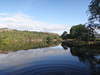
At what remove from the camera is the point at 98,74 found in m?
15.1

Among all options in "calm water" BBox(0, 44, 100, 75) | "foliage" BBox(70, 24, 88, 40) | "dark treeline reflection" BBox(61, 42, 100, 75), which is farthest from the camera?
"foliage" BBox(70, 24, 88, 40)

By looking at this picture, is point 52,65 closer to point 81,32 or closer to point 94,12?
point 94,12

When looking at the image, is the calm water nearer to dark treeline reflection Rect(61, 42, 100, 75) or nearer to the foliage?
dark treeline reflection Rect(61, 42, 100, 75)

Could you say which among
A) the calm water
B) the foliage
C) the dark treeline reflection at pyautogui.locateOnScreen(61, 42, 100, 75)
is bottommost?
the calm water

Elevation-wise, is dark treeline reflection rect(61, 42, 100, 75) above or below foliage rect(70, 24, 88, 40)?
below

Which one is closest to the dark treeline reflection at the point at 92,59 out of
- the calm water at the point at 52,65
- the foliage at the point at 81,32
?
the calm water at the point at 52,65

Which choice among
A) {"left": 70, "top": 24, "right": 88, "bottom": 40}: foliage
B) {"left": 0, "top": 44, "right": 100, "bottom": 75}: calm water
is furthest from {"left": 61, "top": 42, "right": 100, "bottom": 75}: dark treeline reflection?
{"left": 70, "top": 24, "right": 88, "bottom": 40}: foliage

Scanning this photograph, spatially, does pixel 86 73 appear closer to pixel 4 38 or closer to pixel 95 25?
pixel 95 25

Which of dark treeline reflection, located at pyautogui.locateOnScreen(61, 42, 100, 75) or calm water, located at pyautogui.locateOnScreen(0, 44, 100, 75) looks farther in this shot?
dark treeline reflection, located at pyautogui.locateOnScreen(61, 42, 100, 75)

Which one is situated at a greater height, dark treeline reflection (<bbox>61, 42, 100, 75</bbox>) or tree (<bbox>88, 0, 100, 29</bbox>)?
tree (<bbox>88, 0, 100, 29</bbox>)

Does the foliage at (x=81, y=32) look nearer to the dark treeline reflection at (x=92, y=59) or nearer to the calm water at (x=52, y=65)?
the dark treeline reflection at (x=92, y=59)

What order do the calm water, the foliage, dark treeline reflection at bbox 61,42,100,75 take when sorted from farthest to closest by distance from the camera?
the foliage, dark treeline reflection at bbox 61,42,100,75, the calm water

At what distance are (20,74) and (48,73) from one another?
13.6ft

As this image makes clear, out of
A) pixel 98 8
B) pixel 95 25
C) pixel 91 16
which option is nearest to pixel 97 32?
pixel 95 25
